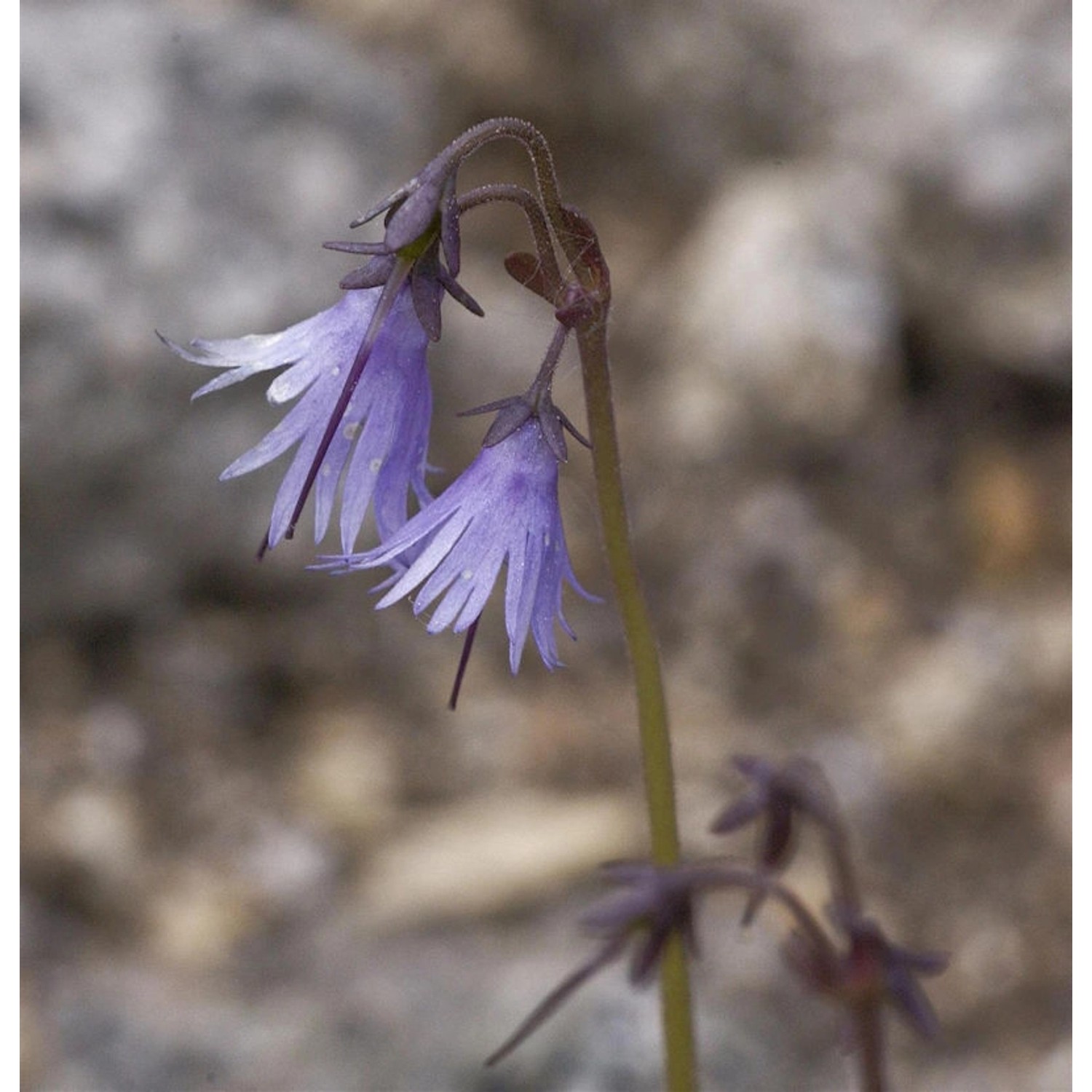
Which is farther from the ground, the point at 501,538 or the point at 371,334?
the point at 371,334

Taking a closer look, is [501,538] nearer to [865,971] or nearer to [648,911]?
[648,911]

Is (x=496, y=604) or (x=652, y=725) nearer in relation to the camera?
(x=652, y=725)

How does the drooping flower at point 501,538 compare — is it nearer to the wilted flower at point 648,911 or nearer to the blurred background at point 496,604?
the wilted flower at point 648,911

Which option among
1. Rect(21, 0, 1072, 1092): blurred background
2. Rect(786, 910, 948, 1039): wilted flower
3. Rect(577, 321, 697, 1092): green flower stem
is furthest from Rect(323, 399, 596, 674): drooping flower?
Rect(21, 0, 1072, 1092): blurred background

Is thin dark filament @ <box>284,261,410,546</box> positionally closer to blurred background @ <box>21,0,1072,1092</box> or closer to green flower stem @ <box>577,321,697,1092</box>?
green flower stem @ <box>577,321,697,1092</box>

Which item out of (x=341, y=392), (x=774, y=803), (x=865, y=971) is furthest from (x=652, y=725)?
(x=341, y=392)

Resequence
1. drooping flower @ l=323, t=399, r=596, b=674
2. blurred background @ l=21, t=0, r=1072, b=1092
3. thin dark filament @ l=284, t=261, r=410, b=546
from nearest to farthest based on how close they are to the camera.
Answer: thin dark filament @ l=284, t=261, r=410, b=546
drooping flower @ l=323, t=399, r=596, b=674
blurred background @ l=21, t=0, r=1072, b=1092

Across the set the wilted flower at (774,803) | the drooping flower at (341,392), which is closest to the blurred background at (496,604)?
the wilted flower at (774,803)
